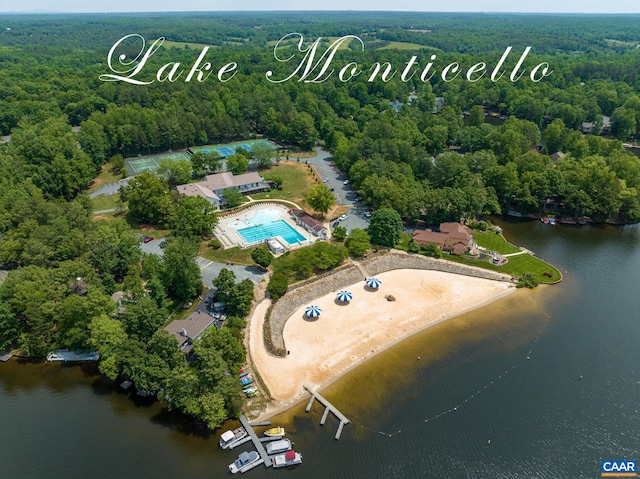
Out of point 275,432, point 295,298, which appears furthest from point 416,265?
point 275,432

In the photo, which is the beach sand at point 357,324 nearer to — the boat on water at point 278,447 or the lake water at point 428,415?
the lake water at point 428,415

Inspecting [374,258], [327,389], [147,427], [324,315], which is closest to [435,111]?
[374,258]

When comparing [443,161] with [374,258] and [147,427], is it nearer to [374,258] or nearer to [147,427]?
[374,258]

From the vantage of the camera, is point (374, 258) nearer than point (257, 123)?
Yes

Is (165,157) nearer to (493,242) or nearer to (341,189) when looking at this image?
(341,189)

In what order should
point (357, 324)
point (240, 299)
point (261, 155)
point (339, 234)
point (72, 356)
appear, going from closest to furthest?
point (72, 356) → point (240, 299) → point (357, 324) → point (339, 234) → point (261, 155)

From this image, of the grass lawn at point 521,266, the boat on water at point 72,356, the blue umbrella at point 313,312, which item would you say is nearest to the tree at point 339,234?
the grass lawn at point 521,266
